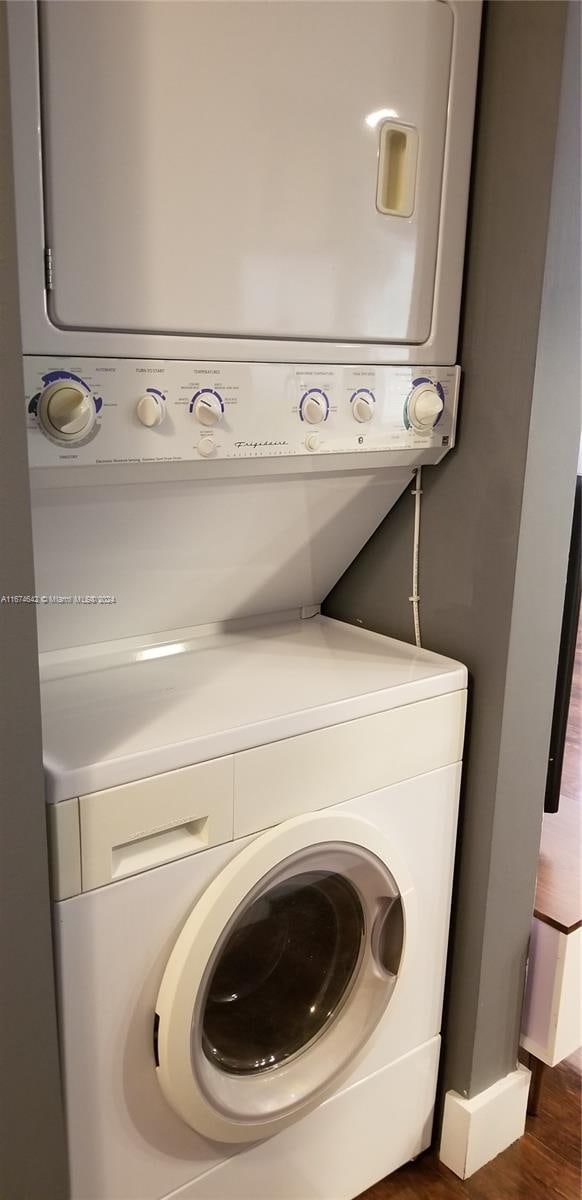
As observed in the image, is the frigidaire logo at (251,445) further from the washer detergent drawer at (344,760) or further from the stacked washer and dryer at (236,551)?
the washer detergent drawer at (344,760)

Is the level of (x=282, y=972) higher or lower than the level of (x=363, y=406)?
lower

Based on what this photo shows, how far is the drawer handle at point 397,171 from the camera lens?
55.0 inches

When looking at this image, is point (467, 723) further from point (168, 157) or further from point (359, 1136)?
point (168, 157)

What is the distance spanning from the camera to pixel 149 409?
1201 millimetres

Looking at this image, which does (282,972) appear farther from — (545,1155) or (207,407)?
(207,407)

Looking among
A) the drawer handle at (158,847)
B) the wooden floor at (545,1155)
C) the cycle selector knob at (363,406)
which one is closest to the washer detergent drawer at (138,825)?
the drawer handle at (158,847)

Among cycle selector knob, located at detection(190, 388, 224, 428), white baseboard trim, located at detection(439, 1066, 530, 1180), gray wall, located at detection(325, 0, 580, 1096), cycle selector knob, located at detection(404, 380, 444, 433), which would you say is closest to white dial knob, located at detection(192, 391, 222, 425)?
cycle selector knob, located at detection(190, 388, 224, 428)

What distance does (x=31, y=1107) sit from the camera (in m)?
1.13

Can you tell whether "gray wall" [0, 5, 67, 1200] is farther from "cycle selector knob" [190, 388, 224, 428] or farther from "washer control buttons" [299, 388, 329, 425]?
"washer control buttons" [299, 388, 329, 425]

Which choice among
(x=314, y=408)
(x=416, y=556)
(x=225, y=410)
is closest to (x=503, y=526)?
(x=416, y=556)

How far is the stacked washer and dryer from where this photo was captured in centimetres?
112

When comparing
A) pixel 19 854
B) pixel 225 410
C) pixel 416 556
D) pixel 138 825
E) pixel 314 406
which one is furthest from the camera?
pixel 416 556

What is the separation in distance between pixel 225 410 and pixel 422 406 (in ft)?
1.28

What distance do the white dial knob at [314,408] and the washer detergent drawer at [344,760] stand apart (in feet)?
1.53
